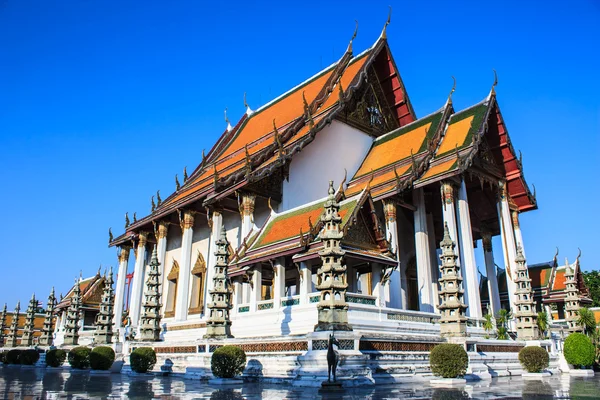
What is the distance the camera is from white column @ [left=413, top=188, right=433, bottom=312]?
17.2 m

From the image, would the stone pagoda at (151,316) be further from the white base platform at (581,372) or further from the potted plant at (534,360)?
the white base platform at (581,372)

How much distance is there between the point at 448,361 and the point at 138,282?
18.0 m

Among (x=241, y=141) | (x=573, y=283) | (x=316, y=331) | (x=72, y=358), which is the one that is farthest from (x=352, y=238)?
(x=241, y=141)

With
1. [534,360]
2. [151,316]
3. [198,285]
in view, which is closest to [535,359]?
[534,360]

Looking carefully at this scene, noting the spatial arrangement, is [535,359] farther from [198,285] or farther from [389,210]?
[198,285]

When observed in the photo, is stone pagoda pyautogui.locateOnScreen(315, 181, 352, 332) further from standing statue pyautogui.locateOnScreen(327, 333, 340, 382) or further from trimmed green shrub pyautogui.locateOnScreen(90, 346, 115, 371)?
trimmed green shrub pyautogui.locateOnScreen(90, 346, 115, 371)

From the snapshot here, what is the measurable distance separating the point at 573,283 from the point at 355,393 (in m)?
14.5

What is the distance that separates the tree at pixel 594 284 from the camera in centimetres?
4172

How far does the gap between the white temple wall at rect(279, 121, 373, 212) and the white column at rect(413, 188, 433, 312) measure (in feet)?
11.4

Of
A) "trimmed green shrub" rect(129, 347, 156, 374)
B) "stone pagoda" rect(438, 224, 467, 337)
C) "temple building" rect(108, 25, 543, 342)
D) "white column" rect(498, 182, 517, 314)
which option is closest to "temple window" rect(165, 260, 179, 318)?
"temple building" rect(108, 25, 543, 342)

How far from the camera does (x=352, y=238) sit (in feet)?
39.9

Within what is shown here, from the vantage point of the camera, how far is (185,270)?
20141 millimetres

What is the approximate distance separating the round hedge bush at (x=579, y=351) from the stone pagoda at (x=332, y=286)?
8.11m

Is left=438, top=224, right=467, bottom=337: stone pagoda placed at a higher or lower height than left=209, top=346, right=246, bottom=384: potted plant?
higher
